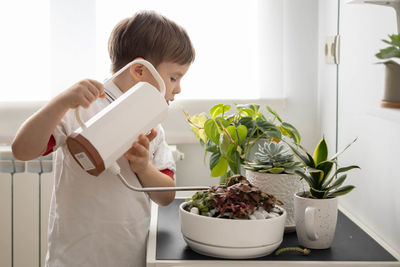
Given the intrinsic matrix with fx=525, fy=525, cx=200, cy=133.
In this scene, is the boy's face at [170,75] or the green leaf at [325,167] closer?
the green leaf at [325,167]

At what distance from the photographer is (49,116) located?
98cm

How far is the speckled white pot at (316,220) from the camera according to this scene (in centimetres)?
103

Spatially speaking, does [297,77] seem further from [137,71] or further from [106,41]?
[137,71]

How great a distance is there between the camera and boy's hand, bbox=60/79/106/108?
95 cm

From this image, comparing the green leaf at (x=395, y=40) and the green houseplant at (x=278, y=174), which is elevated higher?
the green leaf at (x=395, y=40)

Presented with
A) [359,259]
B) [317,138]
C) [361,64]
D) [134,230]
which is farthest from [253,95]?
[359,259]

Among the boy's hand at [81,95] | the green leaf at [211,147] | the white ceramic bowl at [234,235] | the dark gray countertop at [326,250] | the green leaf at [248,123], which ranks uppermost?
the boy's hand at [81,95]

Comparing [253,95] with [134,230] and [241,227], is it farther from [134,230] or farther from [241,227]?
[241,227]

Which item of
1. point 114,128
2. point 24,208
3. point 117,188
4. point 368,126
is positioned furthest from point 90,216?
point 24,208

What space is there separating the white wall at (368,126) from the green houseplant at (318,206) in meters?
0.13

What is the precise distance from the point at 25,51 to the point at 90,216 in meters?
0.90

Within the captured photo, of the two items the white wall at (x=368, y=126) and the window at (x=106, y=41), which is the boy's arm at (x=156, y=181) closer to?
the white wall at (x=368, y=126)

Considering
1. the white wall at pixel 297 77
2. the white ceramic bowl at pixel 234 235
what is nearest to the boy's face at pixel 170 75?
the white ceramic bowl at pixel 234 235

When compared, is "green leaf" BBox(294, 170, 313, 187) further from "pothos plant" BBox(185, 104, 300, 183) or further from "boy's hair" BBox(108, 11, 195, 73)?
"boy's hair" BBox(108, 11, 195, 73)
